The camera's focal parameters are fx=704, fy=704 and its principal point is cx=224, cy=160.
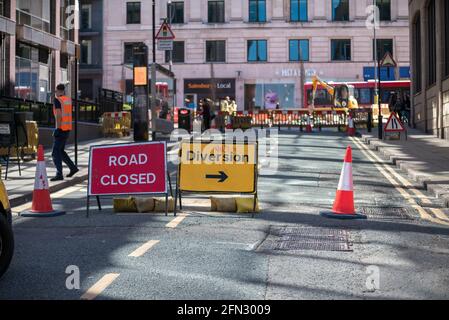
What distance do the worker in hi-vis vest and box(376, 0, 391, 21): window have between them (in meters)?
48.4

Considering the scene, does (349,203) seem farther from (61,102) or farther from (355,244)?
(61,102)

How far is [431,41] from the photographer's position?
3250 cm

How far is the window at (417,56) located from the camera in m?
36.5

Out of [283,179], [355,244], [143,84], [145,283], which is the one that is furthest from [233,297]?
[143,84]

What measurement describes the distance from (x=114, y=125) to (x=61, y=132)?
15809 mm

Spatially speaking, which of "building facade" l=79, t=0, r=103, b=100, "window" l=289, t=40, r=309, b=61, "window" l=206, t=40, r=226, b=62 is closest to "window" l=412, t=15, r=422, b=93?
"window" l=289, t=40, r=309, b=61

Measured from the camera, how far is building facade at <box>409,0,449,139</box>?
28378 mm

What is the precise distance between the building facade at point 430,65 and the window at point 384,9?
72.7ft

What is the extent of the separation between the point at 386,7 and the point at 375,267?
5581 cm

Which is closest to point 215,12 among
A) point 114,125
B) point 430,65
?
point 430,65

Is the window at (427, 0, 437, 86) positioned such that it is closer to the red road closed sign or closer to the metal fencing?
the metal fencing

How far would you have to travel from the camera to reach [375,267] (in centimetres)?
686

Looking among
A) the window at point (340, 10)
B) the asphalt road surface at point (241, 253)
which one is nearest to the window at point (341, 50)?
the window at point (340, 10)

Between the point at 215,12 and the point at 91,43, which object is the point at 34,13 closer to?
the point at 91,43
